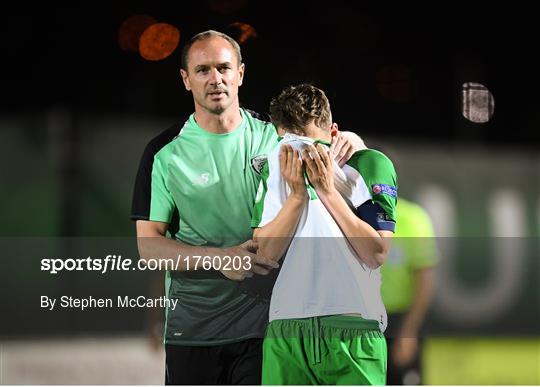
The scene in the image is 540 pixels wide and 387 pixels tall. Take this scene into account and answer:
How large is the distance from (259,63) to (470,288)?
47.9 inches

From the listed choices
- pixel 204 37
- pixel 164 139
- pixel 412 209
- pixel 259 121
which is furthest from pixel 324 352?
pixel 204 37

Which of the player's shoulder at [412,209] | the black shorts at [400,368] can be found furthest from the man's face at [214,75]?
the black shorts at [400,368]

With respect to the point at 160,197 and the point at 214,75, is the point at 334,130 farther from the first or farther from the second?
the point at 160,197

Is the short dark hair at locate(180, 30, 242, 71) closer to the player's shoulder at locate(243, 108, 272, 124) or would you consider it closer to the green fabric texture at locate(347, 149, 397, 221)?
the player's shoulder at locate(243, 108, 272, 124)

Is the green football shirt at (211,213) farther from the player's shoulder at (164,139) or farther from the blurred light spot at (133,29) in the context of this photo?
the blurred light spot at (133,29)

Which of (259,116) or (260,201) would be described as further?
(259,116)

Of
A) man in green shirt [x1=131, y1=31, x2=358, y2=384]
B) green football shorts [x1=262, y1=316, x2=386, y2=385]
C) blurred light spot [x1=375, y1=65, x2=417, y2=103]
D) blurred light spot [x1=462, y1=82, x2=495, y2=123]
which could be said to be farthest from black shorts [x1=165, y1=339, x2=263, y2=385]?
blurred light spot [x1=462, y1=82, x2=495, y2=123]

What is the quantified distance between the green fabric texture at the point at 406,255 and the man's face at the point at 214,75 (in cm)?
79

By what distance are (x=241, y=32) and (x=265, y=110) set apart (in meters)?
0.33

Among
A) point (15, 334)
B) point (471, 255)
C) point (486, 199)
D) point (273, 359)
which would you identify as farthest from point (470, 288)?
point (15, 334)

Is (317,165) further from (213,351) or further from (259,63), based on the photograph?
(213,351)

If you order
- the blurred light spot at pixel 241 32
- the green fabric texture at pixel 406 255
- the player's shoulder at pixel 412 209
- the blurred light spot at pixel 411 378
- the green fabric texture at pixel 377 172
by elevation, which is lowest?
the blurred light spot at pixel 411 378

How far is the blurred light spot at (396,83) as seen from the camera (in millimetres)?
3598

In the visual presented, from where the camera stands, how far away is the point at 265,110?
3482mm
